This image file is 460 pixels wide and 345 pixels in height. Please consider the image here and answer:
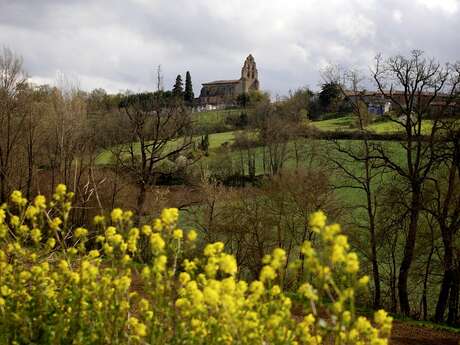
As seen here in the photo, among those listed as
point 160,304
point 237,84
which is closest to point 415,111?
point 160,304

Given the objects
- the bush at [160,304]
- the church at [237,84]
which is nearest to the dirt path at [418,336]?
the bush at [160,304]

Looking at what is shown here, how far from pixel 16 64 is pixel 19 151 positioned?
4.93 m

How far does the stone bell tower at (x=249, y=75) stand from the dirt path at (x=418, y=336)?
130 meters

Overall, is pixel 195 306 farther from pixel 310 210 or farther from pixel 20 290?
pixel 310 210

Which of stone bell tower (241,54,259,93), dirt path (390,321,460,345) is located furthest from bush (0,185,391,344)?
stone bell tower (241,54,259,93)

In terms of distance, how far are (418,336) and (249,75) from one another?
137 metres

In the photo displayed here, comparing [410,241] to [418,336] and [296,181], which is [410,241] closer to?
[418,336]

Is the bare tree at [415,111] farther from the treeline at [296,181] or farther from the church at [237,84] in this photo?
the church at [237,84]

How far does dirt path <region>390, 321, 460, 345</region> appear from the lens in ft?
43.9

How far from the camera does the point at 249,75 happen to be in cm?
14712

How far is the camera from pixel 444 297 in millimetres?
19141

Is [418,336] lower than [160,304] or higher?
lower

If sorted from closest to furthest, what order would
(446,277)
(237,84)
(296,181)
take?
(446,277) < (296,181) < (237,84)

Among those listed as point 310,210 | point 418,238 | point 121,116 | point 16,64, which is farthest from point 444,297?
point 16,64
